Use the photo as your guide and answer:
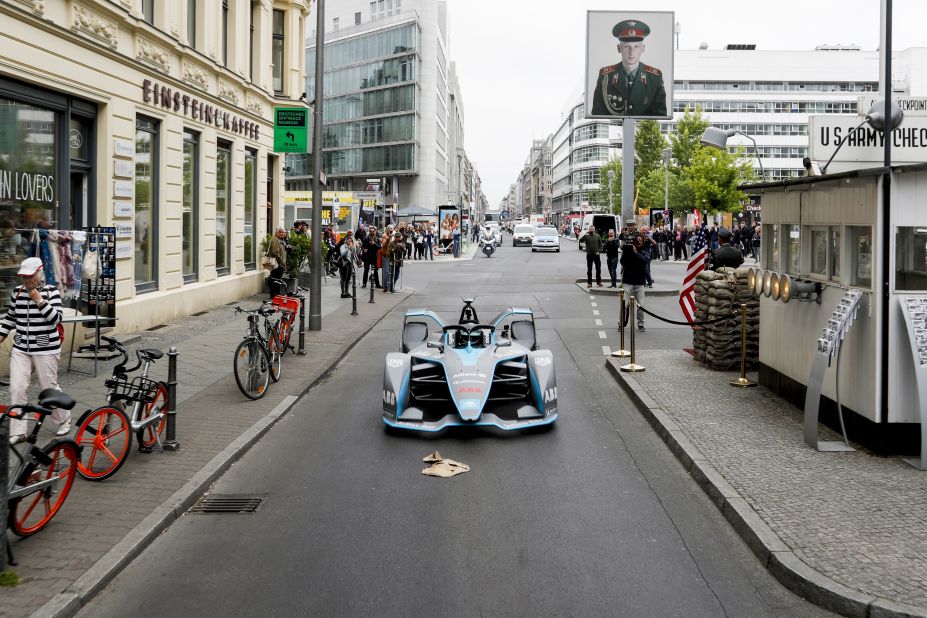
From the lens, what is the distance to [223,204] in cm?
2217

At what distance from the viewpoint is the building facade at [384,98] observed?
90438 mm

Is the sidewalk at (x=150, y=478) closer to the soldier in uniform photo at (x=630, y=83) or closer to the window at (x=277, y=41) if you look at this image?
the window at (x=277, y=41)

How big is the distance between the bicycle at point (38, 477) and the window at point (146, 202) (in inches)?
438

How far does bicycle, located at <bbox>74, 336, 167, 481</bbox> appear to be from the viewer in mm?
7129

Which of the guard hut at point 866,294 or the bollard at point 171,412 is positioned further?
the bollard at point 171,412

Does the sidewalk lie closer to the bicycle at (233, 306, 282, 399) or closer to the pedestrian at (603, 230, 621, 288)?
the bicycle at (233, 306, 282, 399)

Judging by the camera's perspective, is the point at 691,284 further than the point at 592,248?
No

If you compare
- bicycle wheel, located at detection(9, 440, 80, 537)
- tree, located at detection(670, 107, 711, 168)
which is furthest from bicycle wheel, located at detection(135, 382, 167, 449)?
tree, located at detection(670, 107, 711, 168)

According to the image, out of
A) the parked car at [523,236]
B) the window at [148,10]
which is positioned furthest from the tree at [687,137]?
the window at [148,10]

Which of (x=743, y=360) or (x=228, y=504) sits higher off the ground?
(x=743, y=360)

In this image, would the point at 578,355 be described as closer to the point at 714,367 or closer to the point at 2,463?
the point at 714,367

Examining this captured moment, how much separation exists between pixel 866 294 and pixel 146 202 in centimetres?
1330

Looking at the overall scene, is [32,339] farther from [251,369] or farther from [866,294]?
[866,294]

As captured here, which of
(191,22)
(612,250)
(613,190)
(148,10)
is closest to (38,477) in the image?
(148,10)
